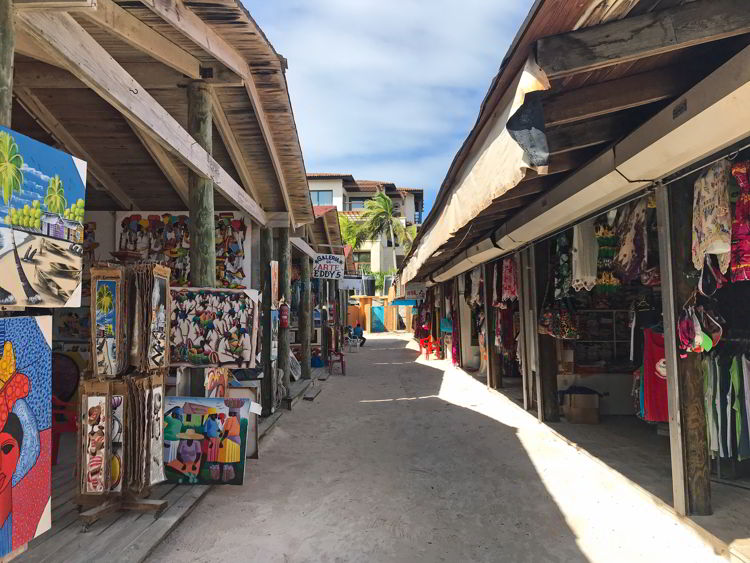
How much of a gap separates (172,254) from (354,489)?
3652mm

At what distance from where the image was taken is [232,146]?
6.44 metres

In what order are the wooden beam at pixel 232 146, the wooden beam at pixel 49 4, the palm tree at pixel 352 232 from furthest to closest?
the palm tree at pixel 352 232, the wooden beam at pixel 232 146, the wooden beam at pixel 49 4

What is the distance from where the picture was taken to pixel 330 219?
14555 millimetres

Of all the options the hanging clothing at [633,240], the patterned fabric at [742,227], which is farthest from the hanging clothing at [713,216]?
the hanging clothing at [633,240]

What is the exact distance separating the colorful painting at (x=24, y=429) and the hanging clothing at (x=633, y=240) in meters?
4.75

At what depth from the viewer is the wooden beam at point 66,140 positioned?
5.14 metres

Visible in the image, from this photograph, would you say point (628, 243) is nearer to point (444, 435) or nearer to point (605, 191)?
point (605, 191)

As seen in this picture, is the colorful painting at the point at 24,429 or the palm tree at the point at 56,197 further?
the palm tree at the point at 56,197

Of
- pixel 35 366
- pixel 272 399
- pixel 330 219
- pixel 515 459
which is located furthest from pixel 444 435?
pixel 330 219

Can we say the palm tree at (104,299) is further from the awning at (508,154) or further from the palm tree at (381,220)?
the palm tree at (381,220)

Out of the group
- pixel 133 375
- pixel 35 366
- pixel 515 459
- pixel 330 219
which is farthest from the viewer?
pixel 330 219

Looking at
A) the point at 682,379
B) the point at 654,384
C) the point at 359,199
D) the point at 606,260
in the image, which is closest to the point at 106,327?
the point at 682,379

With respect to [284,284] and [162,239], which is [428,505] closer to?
[162,239]

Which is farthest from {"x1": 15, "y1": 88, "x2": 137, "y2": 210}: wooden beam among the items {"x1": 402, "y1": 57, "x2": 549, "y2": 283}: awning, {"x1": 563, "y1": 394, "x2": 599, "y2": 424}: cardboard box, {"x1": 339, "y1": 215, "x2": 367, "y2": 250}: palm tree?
{"x1": 339, "y1": 215, "x2": 367, "y2": 250}: palm tree
